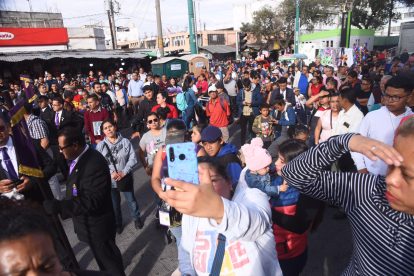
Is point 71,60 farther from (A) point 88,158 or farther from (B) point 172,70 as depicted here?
(A) point 88,158

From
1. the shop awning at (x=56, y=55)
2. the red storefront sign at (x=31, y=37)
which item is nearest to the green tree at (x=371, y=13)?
the shop awning at (x=56, y=55)

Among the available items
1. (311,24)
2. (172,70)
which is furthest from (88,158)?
(311,24)

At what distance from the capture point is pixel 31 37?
2792cm

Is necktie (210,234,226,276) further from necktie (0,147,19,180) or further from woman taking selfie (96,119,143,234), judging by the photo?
woman taking selfie (96,119,143,234)

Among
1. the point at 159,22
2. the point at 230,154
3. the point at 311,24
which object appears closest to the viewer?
the point at 230,154

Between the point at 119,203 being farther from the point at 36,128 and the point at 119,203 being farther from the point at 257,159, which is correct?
the point at 257,159

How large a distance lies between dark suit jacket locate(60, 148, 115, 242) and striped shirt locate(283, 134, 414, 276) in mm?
1841

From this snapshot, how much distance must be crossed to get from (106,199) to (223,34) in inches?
2445

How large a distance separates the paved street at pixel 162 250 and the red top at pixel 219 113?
2.50 meters

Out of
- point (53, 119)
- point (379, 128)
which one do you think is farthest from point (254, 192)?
point (53, 119)

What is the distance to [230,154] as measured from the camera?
3502 mm

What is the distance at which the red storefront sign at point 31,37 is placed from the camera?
26355 millimetres

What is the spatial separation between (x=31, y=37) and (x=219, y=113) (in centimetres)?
2783

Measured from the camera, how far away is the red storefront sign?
2635 centimetres
